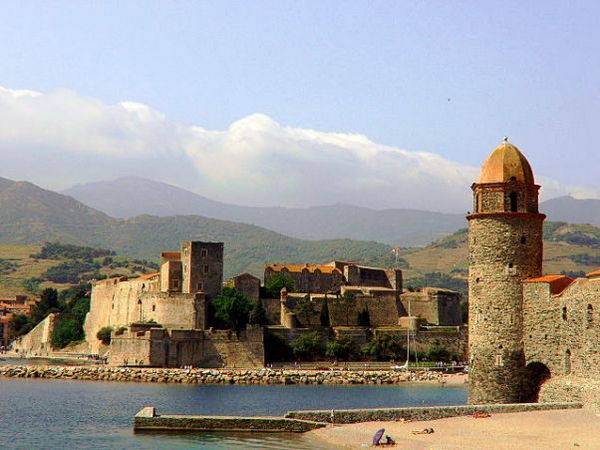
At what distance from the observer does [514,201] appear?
35.6m

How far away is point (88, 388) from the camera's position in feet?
183

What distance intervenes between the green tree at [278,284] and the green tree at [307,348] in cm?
779

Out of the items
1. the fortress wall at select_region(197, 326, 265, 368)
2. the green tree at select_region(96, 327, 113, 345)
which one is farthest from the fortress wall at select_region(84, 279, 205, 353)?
the fortress wall at select_region(197, 326, 265, 368)

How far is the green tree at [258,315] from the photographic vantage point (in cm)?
7206

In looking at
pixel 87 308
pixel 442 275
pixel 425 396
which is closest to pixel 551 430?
pixel 425 396

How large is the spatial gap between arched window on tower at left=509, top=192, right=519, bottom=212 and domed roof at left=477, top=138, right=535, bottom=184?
554mm

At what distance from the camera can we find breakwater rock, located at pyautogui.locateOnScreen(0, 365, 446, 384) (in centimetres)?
6144

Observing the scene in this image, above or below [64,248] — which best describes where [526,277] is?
below

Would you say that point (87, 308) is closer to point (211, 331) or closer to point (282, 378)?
point (211, 331)

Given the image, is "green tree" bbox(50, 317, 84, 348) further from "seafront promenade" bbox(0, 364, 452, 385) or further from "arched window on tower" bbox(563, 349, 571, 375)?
"arched window on tower" bbox(563, 349, 571, 375)

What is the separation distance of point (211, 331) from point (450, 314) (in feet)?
77.9

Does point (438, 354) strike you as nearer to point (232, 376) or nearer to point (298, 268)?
point (298, 268)

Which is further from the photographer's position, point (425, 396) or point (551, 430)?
point (425, 396)

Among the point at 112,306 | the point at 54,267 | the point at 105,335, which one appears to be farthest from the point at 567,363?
the point at 54,267
